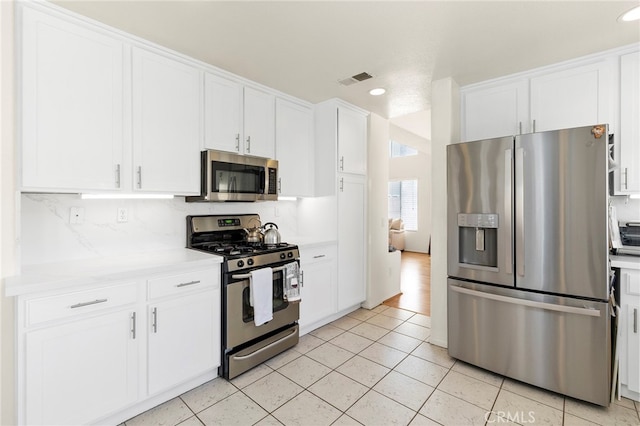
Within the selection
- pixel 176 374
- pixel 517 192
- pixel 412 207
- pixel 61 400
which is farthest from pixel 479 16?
pixel 412 207

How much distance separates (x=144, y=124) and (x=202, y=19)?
0.83 meters

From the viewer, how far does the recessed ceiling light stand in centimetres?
182

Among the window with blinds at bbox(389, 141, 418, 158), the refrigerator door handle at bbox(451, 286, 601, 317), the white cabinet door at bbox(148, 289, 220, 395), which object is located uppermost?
the window with blinds at bbox(389, 141, 418, 158)

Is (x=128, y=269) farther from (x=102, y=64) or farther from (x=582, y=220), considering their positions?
(x=582, y=220)

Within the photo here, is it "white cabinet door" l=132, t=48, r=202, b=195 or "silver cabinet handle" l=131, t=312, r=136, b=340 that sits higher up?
"white cabinet door" l=132, t=48, r=202, b=195

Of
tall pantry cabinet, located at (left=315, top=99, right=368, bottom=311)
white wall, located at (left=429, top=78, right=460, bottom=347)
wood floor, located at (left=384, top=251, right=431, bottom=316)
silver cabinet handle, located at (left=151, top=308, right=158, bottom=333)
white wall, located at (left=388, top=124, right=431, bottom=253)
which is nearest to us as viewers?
silver cabinet handle, located at (left=151, top=308, right=158, bottom=333)

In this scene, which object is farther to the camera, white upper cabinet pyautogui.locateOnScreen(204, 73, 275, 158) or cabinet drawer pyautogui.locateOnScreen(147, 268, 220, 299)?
white upper cabinet pyautogui.locateOnScreen(204, 73, 275, 158)

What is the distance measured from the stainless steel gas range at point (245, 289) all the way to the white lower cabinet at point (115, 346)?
0.32ft

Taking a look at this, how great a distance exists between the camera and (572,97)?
247 cm

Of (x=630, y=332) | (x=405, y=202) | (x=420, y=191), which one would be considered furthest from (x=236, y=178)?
(x=405, y=202)

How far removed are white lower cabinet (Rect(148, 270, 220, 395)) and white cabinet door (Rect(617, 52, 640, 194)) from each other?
316 cm

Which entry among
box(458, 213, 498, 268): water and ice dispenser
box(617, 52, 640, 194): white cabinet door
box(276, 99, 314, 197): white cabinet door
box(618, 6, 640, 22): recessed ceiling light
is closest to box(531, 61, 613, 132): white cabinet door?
box(617, 52, 640, 194): white cabinet door

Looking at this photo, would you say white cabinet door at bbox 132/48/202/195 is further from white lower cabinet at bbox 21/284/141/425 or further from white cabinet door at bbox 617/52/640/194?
white cabinet door at bbox 617/52/640/194

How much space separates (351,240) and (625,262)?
2330 millimetres
